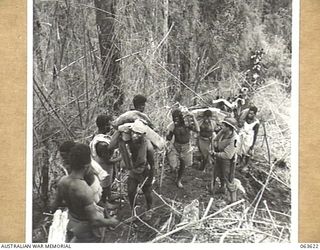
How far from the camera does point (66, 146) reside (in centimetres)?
246

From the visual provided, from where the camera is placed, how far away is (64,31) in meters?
2.47

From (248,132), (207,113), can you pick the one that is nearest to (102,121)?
(207,113)

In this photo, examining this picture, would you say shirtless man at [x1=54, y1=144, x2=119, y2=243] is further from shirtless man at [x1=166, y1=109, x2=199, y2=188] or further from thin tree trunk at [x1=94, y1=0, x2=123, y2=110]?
shirtless man at [x1=166, y1=109, x2=199, y2=188]

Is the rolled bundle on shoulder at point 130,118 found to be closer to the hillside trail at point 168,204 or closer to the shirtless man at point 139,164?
the shirtless man at point 139,164

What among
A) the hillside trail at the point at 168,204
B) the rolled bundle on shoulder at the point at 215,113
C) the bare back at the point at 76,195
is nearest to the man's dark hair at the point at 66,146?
the bare back at the point at 76,195

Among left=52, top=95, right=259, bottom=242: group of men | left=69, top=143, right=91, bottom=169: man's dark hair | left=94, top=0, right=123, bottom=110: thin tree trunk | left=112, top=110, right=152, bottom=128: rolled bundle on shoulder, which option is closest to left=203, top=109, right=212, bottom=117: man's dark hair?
left=52, top=95, right=259, bottom=242: group of men

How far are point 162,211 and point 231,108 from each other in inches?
24.1

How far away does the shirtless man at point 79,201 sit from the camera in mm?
2432

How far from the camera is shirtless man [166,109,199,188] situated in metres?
2.50

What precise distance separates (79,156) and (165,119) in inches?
18.0

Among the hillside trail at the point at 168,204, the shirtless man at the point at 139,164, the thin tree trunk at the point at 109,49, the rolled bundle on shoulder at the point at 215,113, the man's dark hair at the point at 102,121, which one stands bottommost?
the hillside trail at the point at 168,204

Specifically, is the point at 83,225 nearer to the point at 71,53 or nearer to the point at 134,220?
the point at 134,220

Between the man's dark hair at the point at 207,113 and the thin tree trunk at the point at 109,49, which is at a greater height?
the thin tree trunk at the point at 109,49

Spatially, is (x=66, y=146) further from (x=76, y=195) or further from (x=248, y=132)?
(x=248, y=132)
